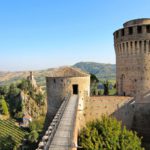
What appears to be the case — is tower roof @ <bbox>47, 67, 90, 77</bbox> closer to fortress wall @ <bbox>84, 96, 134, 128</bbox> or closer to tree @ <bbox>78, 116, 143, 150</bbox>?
fortress wall @ <bbox>84, 96, 134, 128</bbox>

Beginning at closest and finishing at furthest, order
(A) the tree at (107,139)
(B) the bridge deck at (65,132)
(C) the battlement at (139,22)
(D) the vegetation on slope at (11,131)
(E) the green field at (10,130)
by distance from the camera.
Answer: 1. (B) the bridge deck at (65,132)
2. (A) the tree at (107,139)
3. (C) the battlement at (139,22)
4. (D) the vegetation on slope at (11,131)
5. (E) the green field at (10,130)

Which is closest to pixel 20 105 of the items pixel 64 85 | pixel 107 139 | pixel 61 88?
pixel 61 88

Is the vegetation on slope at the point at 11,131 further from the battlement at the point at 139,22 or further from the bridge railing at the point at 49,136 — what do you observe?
the bridge railing at the point at 49,136

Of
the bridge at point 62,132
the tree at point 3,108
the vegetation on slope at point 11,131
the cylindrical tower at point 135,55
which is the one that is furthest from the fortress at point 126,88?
the tree at point 3,108

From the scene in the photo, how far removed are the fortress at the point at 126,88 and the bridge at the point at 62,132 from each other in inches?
169

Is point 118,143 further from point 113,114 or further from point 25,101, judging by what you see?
point 25,101

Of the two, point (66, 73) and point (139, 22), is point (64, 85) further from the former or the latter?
point (139, 22)

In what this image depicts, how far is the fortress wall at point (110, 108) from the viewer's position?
26812 mm

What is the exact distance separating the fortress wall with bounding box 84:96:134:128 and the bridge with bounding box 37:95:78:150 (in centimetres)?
508

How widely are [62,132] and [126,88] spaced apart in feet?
52.0

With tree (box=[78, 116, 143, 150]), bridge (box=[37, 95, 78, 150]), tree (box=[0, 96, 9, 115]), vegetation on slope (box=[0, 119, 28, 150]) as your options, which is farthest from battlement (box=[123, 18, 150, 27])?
tree (box=[0, 96, 9, 115])

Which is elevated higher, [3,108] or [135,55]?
[135,55]

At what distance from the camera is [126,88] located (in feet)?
96.5

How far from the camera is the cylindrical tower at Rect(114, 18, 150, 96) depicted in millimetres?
27484
